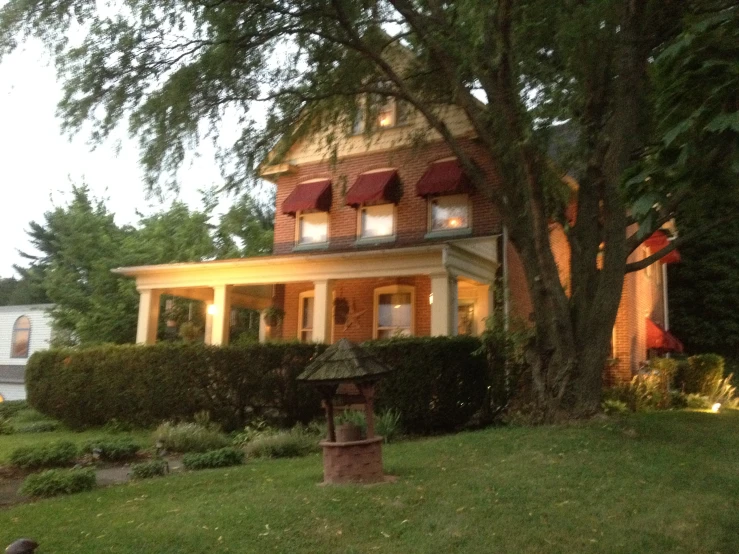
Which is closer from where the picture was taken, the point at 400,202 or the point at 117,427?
the point at 117,427

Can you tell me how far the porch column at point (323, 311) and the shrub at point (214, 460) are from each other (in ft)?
18.5

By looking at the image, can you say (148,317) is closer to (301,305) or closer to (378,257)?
(301,305)

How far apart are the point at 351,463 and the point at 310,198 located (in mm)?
11339

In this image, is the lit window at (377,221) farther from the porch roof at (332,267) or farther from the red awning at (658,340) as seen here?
the red awning at (658,340)

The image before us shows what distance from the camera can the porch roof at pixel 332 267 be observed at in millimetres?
13680

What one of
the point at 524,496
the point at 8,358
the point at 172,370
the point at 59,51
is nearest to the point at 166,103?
the point at 59,51

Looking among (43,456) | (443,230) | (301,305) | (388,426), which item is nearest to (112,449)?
(43,456)

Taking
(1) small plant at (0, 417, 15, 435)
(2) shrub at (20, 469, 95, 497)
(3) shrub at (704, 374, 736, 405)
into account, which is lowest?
(1) small plant at (0, 417, 15, 435)

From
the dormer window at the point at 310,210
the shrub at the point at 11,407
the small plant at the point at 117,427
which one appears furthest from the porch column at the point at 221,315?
the shrub at the point at 11,407

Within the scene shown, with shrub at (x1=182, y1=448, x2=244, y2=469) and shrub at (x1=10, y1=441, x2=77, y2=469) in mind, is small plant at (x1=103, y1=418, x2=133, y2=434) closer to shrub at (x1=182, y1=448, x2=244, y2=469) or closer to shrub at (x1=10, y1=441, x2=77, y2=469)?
shrub at (x1=10, y1=441, x2=77, y2=469)

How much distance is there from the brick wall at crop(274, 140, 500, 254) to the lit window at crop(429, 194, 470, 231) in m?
0.19

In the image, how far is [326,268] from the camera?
1501 centimetres

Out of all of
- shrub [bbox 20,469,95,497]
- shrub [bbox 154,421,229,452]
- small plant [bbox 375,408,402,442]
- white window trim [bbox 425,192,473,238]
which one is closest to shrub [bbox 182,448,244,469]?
shrub [bbox 20,469,95,497]

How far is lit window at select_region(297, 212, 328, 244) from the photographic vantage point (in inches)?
709
